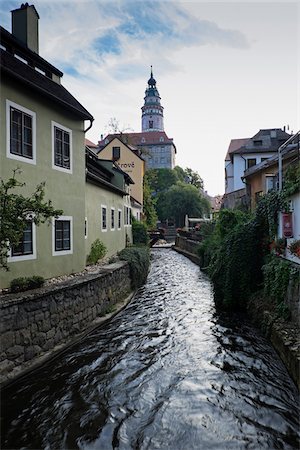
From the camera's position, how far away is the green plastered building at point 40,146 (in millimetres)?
9008

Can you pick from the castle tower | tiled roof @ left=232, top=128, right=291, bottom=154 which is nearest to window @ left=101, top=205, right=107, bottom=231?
tiled roof @ left=232, top=128, right=291, bottom=154

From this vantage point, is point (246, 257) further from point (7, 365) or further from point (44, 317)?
point (7, 365)

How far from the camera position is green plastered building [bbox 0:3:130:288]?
29.6 feet

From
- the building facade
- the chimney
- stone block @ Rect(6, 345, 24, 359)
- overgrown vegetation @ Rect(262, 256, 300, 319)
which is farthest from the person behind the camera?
the building facade

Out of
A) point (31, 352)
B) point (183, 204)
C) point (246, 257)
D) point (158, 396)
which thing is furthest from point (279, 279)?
point (183, 204)

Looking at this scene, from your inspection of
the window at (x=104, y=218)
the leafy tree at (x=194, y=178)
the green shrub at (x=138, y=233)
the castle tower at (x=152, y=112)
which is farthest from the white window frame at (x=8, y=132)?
the castle tower at (x=152, y=112)

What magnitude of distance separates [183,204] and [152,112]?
231 feet

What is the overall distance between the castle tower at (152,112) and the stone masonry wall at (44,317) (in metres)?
117

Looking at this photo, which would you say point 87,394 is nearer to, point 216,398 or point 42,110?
point 216,398

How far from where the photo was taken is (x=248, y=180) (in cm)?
2438

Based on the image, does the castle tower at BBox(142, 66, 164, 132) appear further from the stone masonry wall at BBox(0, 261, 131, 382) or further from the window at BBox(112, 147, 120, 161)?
the stone masonry wall at BBox(0, 261, 131, 382)

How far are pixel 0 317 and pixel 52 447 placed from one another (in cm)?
277

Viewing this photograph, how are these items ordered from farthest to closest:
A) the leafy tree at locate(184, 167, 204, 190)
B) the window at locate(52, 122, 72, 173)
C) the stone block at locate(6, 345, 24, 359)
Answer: the leafy tree at locate(184, 167, 204, 190), the window at locate(52, 122, 72, 173), the stone block at locate(6, 345, 24, 359)

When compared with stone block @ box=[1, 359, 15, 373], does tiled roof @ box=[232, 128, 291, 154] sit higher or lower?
higher
